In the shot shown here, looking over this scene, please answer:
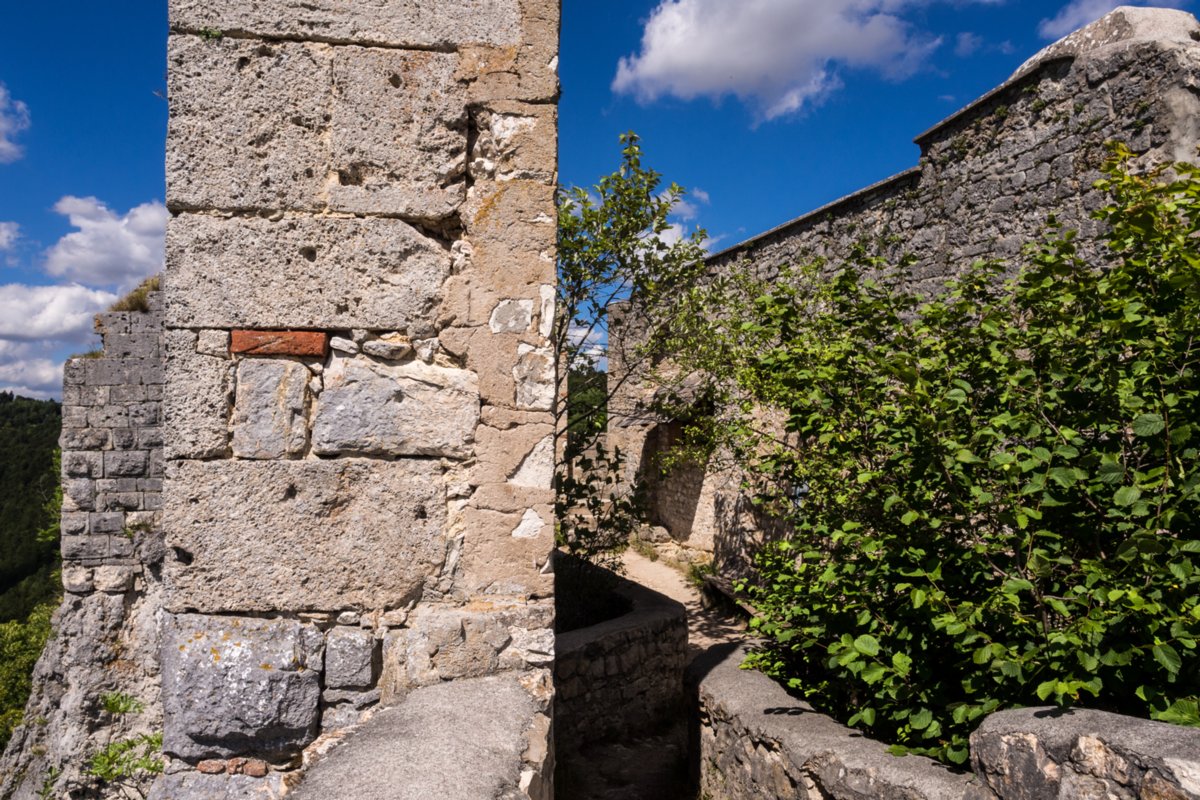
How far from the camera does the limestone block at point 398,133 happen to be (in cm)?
213

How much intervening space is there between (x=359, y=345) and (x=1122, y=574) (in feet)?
7.72

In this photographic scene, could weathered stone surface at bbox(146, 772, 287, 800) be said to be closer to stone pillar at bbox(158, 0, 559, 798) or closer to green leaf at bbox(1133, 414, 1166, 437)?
stone pillar at bbox(158, 0, 559, 798)

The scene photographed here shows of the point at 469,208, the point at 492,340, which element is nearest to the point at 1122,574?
the point at 492,340

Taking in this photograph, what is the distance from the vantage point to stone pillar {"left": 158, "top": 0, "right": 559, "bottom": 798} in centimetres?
206

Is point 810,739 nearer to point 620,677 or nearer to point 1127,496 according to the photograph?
point 1127,496

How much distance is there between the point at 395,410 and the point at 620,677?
3.49m

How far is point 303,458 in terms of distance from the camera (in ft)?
6.91

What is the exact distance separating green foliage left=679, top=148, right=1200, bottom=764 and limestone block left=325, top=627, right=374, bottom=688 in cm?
168

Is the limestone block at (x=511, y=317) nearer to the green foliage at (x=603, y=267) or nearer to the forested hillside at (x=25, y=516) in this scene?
the green foliage at (x=603, y=267)

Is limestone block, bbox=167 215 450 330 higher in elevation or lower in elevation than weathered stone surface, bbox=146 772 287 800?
higher

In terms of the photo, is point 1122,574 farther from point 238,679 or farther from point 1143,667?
point 238,679

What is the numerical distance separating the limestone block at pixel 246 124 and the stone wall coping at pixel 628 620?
3.44 metres

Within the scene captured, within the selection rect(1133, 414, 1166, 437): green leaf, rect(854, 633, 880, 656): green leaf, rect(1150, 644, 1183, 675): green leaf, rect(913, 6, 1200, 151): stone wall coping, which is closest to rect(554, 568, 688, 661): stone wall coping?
rect(854, 633, 880, 656): green leaf

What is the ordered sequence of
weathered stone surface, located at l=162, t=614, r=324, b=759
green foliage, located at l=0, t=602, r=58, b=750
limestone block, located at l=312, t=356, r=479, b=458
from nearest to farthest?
weathered stone surface, located at l=162, t=614, r=324, b=759, limestone block, located at l=312, t=356, r=479, b=458, green foliage, located at l=0, t=602, r=58, b=750
